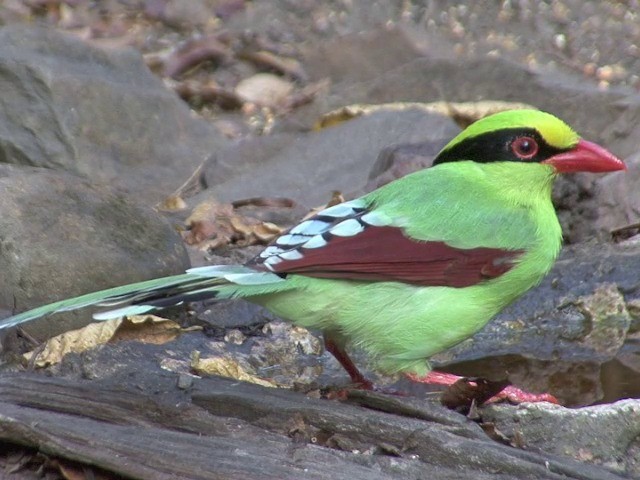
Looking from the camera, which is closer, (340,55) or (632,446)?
(632,446)

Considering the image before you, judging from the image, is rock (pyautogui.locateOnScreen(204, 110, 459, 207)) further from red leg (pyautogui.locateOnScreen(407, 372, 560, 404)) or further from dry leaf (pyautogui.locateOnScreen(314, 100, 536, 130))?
red leg (pyautogui.locateOnScreen(407, 372, 560, 404))

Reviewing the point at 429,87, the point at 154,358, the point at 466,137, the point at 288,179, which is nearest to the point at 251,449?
the point at 154,358

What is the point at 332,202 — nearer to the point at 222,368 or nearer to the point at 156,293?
the point at 222,368

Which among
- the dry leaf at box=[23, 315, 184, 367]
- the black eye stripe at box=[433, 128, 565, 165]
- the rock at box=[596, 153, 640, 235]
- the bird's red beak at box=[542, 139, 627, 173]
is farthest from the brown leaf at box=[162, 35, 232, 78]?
the bird's red beak at box=[542, 139, 627, 173]

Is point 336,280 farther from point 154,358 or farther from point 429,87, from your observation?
point 429,87

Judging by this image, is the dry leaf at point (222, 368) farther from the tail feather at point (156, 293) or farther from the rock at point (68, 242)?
the tail feather at point (156, 293)
